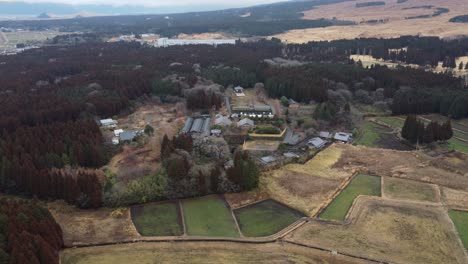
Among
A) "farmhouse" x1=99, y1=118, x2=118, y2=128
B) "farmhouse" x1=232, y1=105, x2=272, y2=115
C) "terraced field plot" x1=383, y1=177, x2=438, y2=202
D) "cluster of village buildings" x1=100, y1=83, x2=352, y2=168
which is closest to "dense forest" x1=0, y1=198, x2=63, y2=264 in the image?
"cluster of village buildings" x1=100, y1=83, x2=352, y2=168

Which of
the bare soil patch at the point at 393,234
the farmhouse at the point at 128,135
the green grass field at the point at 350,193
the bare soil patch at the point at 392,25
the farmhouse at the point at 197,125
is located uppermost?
the bare soil patch at the point at 392,25

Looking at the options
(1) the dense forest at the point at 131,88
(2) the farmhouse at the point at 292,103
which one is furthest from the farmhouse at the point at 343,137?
(2) the farmhouse at the point at 292,103

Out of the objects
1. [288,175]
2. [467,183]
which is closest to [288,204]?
[288,175]

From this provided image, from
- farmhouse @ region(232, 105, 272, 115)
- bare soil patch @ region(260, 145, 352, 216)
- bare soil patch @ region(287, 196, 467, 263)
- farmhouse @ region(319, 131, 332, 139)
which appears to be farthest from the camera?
farmhouse @ region(232, 105, 272, 115)

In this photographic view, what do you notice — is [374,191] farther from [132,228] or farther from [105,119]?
[105,119]

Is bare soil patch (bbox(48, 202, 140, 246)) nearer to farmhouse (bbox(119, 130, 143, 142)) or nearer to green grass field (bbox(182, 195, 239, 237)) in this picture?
green grass field (bbox(182, 195, 239, 237))

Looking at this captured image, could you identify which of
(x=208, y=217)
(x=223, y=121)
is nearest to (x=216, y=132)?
(x=223, y=121)

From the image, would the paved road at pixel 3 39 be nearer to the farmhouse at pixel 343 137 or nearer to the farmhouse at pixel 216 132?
the farmhouse at pixel 216 132
